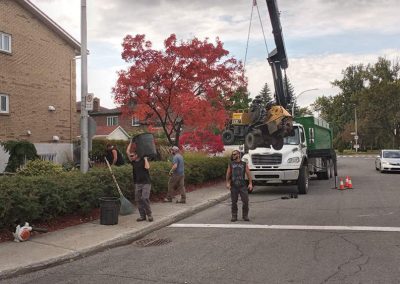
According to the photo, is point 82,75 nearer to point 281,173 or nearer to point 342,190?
point 281,173

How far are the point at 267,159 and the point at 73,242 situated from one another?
32.0 ft

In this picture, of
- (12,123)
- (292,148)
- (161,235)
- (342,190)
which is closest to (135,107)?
(12,123)

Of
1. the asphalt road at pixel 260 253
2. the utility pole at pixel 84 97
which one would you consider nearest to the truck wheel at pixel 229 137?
the asphalt road at pixel 260 253

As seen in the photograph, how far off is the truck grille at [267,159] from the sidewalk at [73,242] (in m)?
5.16

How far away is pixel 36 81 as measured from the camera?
22234 mm

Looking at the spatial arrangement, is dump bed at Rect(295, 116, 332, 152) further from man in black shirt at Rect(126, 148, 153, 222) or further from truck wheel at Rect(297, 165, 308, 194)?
man in black shirt at Rect(126, 148, 153, 222)

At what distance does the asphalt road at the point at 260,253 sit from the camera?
6719 millimetres

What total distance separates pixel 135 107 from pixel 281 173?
786 cm

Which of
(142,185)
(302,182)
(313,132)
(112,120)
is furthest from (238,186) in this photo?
(112,120)

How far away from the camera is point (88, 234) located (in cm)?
962

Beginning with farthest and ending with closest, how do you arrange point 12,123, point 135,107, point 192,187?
1. point 135,107
2. point 12,123
3. point 192,187

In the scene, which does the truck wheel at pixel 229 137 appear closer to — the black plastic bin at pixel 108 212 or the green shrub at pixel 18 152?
the black plastic bin at pixel 108 212

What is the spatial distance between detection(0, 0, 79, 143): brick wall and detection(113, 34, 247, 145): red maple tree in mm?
3760

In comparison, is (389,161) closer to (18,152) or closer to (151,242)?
(18,152)
